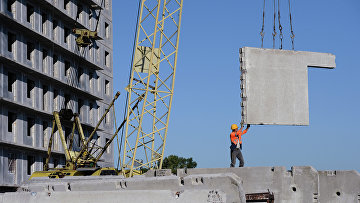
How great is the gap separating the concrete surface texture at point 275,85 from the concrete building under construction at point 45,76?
26069mm

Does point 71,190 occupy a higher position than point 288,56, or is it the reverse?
point 288,56

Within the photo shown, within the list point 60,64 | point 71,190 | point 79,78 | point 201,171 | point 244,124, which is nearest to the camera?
point 71,190

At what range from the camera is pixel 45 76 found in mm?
53781

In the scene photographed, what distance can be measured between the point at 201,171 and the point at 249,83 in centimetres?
414

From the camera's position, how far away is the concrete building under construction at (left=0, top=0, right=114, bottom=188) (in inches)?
1900

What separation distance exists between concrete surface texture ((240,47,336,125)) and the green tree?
7418cm

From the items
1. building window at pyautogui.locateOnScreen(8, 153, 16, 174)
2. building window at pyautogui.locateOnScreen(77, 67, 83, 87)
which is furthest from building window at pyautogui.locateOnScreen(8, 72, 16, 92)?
building window at pyautogui.locateOnScreen(77, 67, 83, 87)

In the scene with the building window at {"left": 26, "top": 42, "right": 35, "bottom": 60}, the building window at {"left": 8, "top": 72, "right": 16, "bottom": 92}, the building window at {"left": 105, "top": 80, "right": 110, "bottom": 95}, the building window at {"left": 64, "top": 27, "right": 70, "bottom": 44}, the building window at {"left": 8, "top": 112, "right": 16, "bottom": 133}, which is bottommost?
the building window at {"left": 8, "top": 112, "right": 16, "bottom": 133}

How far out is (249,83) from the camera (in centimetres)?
2569

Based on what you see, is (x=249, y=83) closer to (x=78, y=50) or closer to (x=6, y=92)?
(x=6, y=92)

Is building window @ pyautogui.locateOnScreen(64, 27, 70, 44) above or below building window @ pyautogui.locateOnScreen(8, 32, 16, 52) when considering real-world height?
above

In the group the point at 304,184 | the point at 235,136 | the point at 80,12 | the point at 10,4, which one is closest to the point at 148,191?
the point at 304,184

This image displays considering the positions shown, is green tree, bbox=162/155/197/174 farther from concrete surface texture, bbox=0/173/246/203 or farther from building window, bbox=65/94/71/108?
concrete surface texture, bbox=0/173/246/203

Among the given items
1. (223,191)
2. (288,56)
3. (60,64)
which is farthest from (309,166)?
(60,64)
